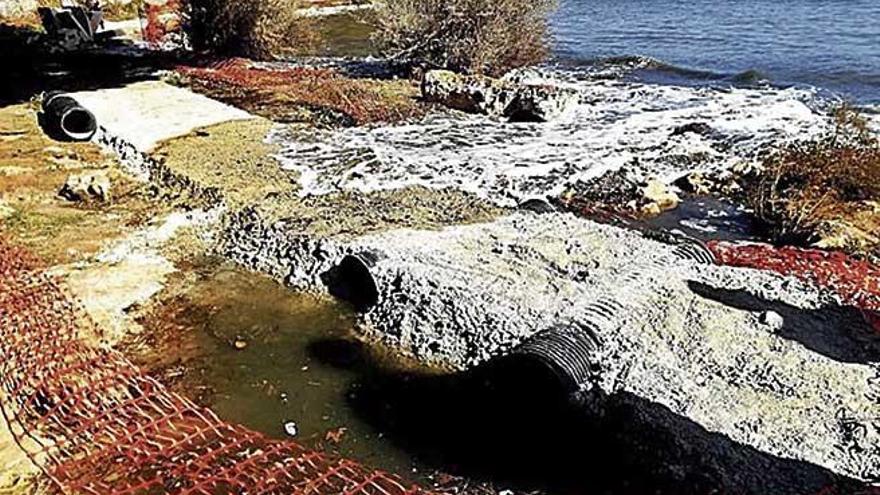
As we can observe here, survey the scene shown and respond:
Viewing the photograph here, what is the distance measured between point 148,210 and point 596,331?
6066 millimetres

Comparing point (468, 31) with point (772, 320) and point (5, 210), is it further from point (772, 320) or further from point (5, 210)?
point (772, 320)

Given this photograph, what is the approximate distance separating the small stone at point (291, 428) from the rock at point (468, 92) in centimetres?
1012

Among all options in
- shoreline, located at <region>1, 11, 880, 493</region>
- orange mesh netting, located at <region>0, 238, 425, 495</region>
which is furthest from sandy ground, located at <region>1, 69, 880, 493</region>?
orange mesh netting, located at <region>0, 238, 425, 495</region>

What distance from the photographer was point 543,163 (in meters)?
12.5

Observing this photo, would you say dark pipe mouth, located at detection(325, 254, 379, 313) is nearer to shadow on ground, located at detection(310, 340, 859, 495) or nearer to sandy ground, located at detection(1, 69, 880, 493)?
sandy ground, located at detection(1, 69, 880, 493)

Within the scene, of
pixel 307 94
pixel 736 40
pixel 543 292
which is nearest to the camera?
pixel 543 292

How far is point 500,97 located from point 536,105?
78 centimetres

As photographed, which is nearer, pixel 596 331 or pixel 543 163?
pixel 596 331

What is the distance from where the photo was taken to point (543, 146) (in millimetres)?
13469

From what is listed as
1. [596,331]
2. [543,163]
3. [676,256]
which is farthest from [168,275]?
[543,163]

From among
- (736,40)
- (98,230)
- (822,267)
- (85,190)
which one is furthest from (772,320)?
(736,40)

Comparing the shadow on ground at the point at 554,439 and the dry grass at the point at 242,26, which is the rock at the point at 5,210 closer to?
the shadow on ground at the point at 554,439

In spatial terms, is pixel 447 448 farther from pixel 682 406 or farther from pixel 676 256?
pixel 676 256

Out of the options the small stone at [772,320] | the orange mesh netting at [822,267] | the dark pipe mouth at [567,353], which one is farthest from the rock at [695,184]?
the dark pipe mouth at [567,353]
